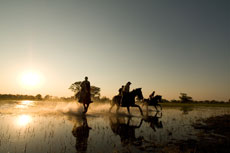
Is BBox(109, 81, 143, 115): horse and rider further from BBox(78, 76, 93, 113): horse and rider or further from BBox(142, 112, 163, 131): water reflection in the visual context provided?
BBox(78, 76, 93, 113): horse and rider

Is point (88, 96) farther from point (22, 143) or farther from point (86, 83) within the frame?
point (22, 143)

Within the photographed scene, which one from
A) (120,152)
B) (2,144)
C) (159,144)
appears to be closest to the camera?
(120,152)

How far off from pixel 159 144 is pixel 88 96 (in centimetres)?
1110

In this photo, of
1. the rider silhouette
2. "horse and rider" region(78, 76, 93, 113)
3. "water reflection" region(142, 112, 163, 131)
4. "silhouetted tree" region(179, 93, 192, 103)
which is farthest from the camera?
"silhouetted tree" region(179, 93, 192, 103)

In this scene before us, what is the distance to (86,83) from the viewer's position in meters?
16.6

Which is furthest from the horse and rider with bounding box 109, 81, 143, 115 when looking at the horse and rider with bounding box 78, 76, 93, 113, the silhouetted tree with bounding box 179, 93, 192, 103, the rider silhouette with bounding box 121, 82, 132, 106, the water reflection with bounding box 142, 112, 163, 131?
the silhouetted tree with bounding box 179, 93, 192, 103

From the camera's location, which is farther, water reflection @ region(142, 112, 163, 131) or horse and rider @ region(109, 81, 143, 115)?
horse and rider @ region(109, 81, 143, 115)

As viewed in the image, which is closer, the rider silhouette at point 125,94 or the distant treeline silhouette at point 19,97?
the rider silhouette at point 125,94

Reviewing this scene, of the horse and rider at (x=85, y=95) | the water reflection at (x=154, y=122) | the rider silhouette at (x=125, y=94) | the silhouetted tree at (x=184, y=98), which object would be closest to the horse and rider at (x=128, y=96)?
the rider silhouette at (x=125, y=94)


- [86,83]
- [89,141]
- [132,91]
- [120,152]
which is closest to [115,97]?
[132,91]

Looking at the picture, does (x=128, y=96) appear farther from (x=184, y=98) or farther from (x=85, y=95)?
(x=184, y=98)

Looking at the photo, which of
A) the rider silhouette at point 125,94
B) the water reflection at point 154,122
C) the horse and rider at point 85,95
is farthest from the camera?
the horse and rider at point 85,95

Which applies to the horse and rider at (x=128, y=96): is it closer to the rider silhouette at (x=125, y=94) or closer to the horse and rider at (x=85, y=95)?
the rider silhouette at (x=125, y=94)

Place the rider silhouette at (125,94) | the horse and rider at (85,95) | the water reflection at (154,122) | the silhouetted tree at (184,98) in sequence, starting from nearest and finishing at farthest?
1. the water reflection at (154,122)
2. the rider silhouette at (125,94)
3. the horse and rider at (85,95)
4. the silhouetted tree at (184,98)
